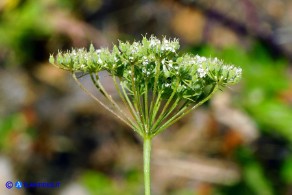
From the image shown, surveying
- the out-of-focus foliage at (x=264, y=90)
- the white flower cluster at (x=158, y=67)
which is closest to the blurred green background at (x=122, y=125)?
the out-of-focus foliage at (x=264, y=90)

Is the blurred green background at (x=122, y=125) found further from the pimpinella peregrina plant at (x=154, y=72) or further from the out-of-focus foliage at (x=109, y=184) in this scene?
the pimpinella peregrina plant at (x=154, y=72)

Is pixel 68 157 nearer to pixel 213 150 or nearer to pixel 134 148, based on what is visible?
pixel 134 148

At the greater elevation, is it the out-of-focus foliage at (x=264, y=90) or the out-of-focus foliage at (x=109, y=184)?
the out-of-focus foliage at (x=264, y=90)

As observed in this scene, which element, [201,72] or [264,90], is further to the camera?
[264,90]

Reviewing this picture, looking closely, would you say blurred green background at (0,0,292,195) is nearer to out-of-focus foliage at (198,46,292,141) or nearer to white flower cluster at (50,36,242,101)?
out-of-focus foliage at (198,46,292,141)

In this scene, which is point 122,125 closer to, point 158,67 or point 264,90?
point 264,90

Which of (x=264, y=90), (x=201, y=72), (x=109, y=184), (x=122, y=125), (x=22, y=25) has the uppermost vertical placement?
(x=22, y=25)

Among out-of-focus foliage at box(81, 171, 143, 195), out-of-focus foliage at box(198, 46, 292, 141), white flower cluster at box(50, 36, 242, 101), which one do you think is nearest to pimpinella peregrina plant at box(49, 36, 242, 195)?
white flower cluster at box(50, 36, 242, 101)

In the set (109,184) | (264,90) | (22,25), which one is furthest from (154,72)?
(22,25)
